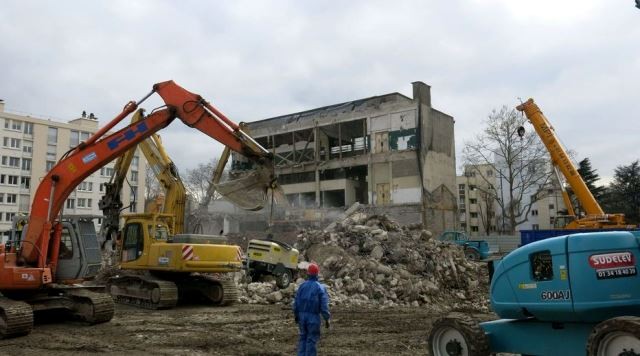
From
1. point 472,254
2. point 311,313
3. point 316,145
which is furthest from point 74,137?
point 311,313

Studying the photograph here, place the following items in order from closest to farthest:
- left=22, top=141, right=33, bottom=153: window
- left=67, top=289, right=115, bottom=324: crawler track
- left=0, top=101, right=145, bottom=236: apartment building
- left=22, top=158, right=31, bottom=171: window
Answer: left=67, top=289, right=115, bottom=324: crawler track, left=0, top=101, right=145, bottom=236: apartment building, left=22, top=158, right=31, bottom=171: window, left=22, top=141, right=33, bottom=153: window

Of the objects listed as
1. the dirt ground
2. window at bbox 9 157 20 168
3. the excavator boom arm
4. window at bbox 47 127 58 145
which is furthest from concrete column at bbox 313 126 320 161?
the excavator boom arm

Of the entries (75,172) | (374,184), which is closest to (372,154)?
(374,184)

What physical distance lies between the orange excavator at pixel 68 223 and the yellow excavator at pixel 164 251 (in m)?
0.24

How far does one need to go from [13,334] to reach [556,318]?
8.70 meters

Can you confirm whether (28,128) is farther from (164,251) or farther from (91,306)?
(91,306)

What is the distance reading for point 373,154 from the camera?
168ft

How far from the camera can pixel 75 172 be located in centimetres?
1129

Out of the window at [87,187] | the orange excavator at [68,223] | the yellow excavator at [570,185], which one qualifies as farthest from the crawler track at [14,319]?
the window at [87,187]

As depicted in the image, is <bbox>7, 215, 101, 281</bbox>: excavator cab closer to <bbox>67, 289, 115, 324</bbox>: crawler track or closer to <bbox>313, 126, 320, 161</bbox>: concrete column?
<bbox>67, 289, 115, 324</bbox>: crawler track

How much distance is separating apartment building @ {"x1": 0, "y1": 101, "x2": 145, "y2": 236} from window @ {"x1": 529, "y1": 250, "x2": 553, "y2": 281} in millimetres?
61881

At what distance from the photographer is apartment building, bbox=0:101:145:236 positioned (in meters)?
65.1

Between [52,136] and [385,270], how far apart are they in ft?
213

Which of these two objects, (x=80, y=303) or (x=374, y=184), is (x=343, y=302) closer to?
(x=80, y=303)
